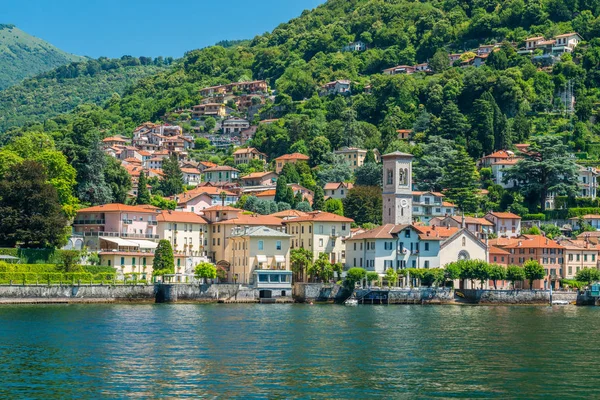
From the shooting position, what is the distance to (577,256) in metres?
99.0

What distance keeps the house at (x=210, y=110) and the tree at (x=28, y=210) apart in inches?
3914

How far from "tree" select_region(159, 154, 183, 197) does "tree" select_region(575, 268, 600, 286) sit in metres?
50.2

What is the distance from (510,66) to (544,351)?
108 meters

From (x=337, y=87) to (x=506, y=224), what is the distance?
65923 mm

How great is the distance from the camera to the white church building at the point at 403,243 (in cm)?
8700

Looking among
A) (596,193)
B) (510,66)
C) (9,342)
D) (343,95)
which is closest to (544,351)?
(9,342)

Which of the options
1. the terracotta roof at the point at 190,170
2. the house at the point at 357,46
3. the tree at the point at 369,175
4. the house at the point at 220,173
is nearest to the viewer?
the tree at the point at 369,175

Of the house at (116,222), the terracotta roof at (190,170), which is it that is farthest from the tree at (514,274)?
the terracotta roof at (190,170)

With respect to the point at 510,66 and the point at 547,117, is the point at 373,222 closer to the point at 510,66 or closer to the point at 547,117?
the point at 547,117

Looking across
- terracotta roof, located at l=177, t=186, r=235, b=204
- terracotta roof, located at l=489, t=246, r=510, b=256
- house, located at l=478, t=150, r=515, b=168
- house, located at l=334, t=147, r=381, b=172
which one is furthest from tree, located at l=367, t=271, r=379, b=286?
house, located at l=334, t=147, r=381, b=172

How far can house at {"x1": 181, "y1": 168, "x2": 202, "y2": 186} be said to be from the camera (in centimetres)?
13925

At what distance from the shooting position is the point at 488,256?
93.6m

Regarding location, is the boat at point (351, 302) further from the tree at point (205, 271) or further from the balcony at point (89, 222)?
the balcony at point (89, 222)

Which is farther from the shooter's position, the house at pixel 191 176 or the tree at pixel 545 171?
the house at pixel 191 176
